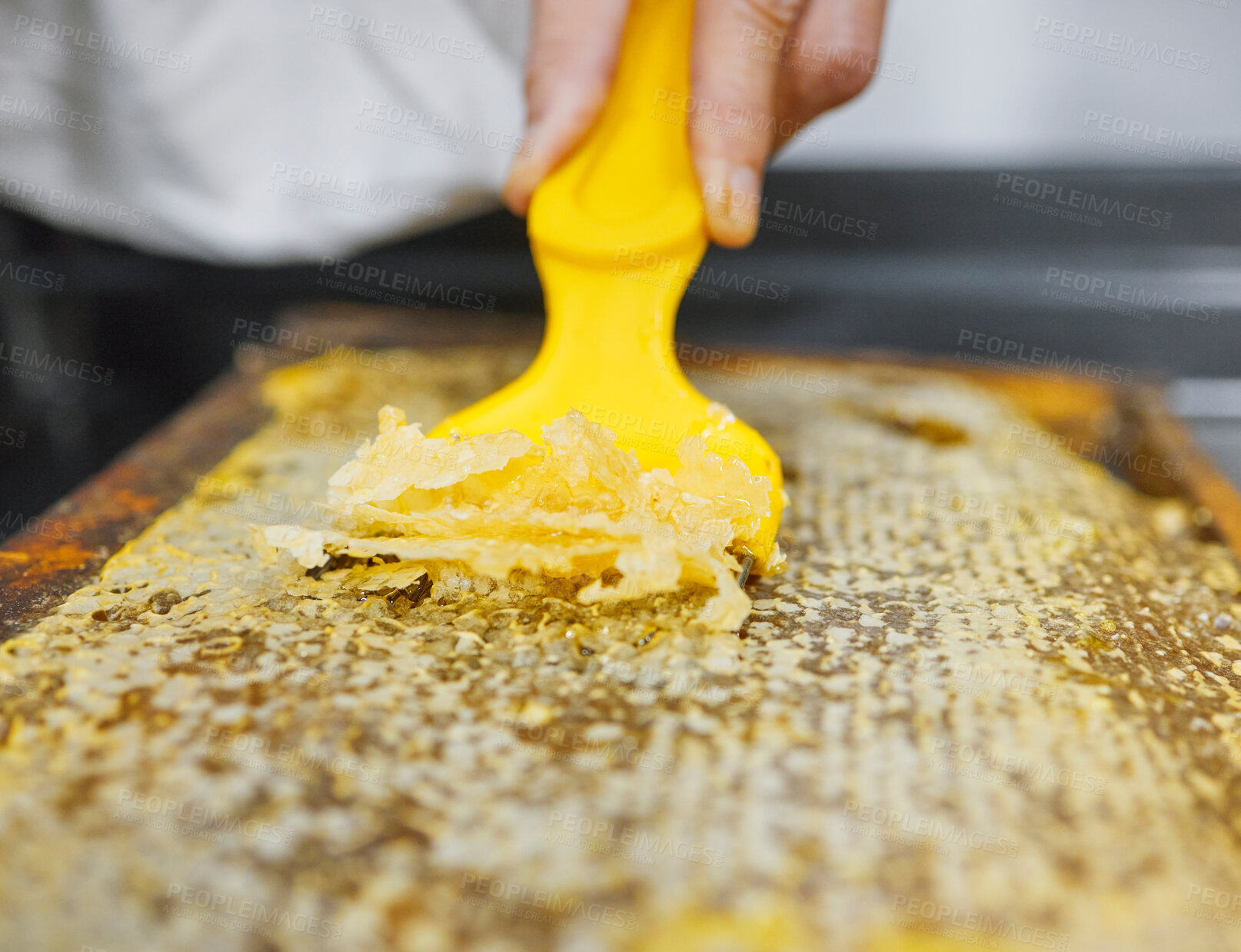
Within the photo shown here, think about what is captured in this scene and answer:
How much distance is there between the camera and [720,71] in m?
0.85

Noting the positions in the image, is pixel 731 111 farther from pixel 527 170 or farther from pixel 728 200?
pixel 527 170

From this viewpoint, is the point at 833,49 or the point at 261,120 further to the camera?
the point at 261,120

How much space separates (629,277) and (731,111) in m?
0.19

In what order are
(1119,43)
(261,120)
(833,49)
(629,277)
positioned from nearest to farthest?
(629,277), (833,49), (261,120), (1119,43)

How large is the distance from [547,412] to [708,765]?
37 cm

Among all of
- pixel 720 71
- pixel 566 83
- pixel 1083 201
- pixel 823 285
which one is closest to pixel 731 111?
pixel 720 71

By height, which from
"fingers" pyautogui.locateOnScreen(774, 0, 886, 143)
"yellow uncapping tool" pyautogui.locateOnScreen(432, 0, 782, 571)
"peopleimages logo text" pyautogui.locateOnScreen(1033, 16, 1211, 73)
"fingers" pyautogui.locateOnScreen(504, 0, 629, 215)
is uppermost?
"peopleimages logo text" pyautogui.locateOnScreen(1033, 16, 1211, 73)

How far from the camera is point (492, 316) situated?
1486 mm

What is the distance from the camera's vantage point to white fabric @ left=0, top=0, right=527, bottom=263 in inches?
45.1

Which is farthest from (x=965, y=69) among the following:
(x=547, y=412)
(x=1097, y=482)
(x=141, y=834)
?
(x=141, y=834)

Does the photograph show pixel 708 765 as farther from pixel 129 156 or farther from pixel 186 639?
pixel 129 156

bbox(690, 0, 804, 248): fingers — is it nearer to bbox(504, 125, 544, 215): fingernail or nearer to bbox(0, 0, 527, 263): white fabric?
bbox(504, 125, 544, 215): fingernail

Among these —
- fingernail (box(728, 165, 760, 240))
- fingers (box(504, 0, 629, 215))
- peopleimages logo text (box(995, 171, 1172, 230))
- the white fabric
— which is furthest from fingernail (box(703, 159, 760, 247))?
peopleimages logo text (box(995, 171, 1172, 230))

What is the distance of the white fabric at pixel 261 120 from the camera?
115 centimetres
